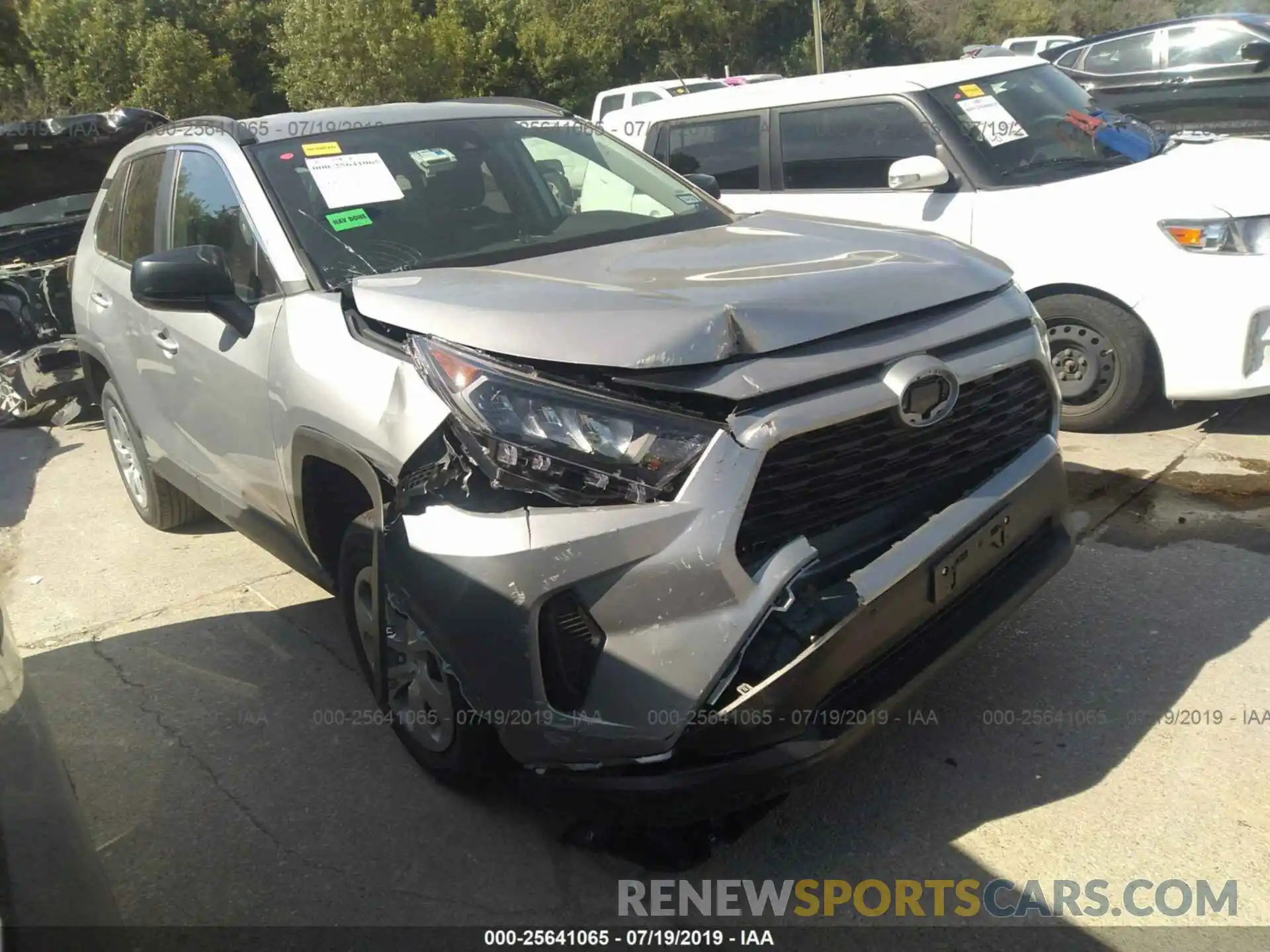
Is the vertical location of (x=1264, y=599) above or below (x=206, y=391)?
below

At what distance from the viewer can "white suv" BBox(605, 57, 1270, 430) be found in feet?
15.6

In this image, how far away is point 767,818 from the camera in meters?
2.84

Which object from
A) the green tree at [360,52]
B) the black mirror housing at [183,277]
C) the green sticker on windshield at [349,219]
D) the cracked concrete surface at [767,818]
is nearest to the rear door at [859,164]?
the cracked concrete surface at [767,818]

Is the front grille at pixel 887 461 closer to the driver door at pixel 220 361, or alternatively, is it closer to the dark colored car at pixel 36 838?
the dark colored car at pixel 36 838

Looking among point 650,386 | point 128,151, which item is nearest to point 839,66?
point 128,151

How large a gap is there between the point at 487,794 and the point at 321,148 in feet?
6.94

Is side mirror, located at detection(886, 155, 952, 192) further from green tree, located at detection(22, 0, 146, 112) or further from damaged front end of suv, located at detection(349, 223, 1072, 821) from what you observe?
green tree, located at detection(22, 0, 146, 112)

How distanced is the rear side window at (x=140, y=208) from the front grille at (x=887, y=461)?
3.03 meters

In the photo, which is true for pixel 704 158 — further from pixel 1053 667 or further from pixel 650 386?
pixel 650 386

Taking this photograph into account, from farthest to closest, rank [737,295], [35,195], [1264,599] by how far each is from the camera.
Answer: [35,195] → [1264,599] → [737,295]

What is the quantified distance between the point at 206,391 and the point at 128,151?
1.83 m

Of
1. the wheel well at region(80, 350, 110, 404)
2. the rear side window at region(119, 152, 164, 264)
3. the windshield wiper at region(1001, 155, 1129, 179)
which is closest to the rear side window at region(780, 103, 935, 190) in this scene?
the windshield wiper at region(1001, 155, 1129, 179)

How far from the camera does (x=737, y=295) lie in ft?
8.43

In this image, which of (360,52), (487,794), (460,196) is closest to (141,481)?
(460,196)
